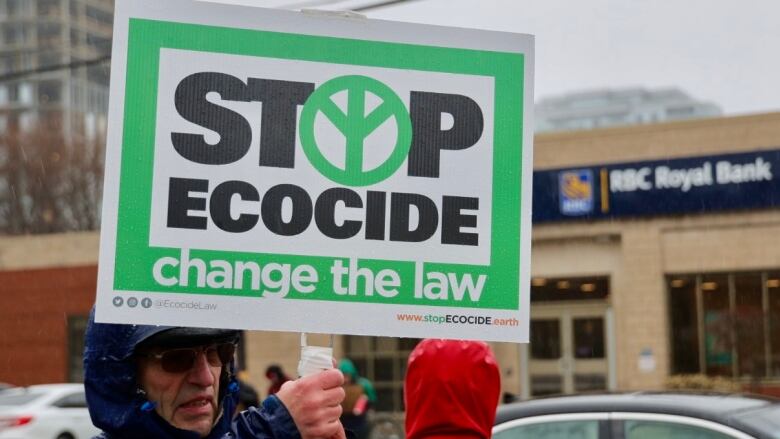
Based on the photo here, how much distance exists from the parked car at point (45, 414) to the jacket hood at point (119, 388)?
1689cm

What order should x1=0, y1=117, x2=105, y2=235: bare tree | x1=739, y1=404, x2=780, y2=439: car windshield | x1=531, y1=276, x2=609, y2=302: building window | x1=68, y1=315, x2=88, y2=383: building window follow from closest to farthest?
x1=739, y1=404, x2=780, y2=439: car windshield
x1=531, y1=276, x2=609, y2=302: building window
x1=68, y1=315, x2=88, y2=383: building window
x1=0, y1=117, x2=105, y2=235: bare tree

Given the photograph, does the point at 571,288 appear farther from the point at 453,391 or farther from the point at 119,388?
the point at 119,388

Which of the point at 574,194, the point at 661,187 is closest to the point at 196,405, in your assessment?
the point at 661,187

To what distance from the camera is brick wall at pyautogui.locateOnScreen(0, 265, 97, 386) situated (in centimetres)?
3394

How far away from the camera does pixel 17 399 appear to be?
2012 cm

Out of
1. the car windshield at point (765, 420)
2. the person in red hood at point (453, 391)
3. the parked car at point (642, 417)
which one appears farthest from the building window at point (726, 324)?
the person in red hood at point (453, 391)

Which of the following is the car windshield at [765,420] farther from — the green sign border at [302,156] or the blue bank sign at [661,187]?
the blue bank sign at [661,187]

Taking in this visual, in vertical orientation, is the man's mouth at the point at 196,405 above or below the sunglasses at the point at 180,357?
below

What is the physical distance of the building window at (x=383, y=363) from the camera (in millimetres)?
28984

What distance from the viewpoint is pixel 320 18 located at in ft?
9.20

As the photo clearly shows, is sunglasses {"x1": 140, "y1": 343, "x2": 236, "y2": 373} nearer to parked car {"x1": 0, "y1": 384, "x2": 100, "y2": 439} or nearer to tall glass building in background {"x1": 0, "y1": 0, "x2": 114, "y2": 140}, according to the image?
parked car {"x1": 0, "y1": 384, "x2": 100, "y2": 439}

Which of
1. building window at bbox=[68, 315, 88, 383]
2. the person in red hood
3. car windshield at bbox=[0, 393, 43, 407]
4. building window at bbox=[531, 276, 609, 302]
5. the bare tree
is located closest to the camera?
the person in red hood

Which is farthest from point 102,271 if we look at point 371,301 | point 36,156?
point 36,156

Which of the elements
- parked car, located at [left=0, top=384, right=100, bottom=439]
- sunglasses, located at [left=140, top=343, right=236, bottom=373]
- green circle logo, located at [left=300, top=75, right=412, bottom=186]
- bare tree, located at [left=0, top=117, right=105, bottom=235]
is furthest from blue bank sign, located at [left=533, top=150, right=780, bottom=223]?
bare tree, located at [left=0, top=117, right=105, bottom=235]
